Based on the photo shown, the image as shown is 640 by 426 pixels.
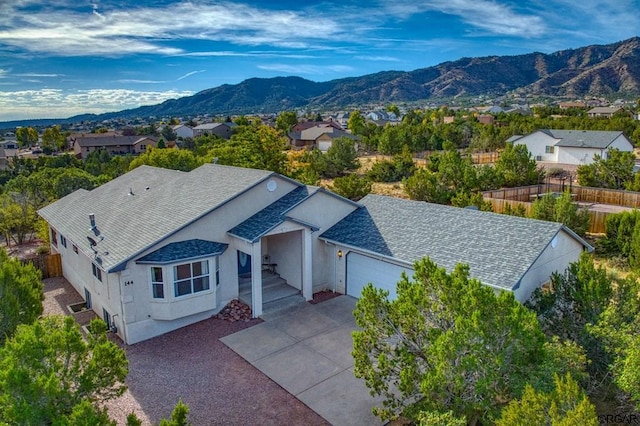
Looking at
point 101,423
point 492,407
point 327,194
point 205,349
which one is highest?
point 327,194

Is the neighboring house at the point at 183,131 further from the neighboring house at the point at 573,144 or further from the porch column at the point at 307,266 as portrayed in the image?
the porch column at the point at 307,266

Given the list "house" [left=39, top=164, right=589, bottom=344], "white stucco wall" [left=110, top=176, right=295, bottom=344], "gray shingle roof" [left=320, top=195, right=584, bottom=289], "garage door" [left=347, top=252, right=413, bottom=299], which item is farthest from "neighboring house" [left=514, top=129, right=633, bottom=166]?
"white stucco wall" [left=110, top=176, right=295, bottom=344]

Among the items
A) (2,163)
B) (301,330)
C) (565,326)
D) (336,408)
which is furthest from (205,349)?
(2,163)

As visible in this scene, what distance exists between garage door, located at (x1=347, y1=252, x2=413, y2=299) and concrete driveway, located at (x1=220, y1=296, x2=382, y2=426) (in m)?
0.77

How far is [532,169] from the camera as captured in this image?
4081cm

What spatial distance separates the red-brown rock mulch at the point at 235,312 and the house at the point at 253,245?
244 millimetres

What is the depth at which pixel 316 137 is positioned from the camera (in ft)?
279

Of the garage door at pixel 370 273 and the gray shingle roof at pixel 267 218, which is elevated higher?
the gray shingle roof at pixel 267 218

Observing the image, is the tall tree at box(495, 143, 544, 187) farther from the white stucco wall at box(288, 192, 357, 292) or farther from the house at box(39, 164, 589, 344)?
the white stucco wall at box(288, 192, 357, 292)

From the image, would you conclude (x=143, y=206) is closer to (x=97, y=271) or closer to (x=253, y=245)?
(x=97, y=271)

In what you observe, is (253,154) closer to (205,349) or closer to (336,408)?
(205,349)

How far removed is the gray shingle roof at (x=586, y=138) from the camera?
169 feet

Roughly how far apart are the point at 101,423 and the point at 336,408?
19.4 feet

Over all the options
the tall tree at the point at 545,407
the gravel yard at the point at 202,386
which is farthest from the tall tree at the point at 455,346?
the gravel yard at the point at 202,386
